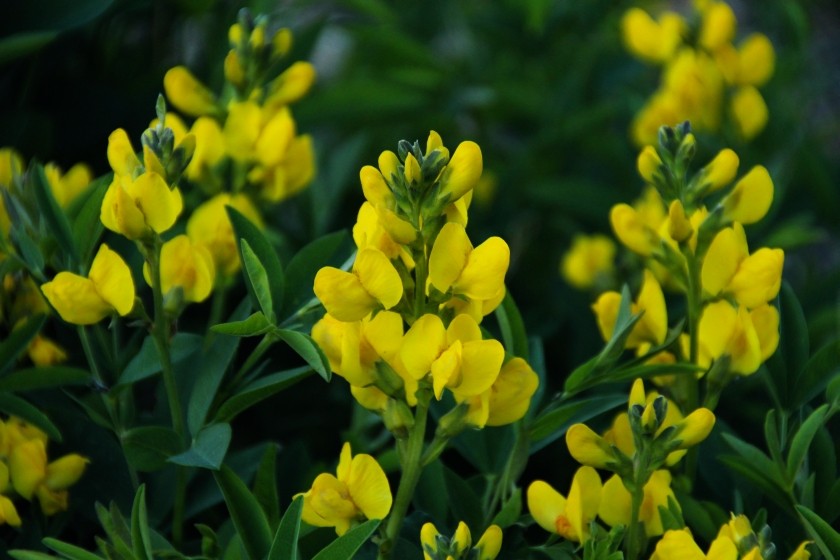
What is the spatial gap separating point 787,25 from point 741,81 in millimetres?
752

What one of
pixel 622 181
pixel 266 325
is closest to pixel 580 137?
pixel 622 181

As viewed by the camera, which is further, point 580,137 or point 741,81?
point 580,137

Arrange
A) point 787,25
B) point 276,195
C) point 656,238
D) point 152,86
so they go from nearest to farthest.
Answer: point 656,238, point 276,195, point 152,86, point 787,25

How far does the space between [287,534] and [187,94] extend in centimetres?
42

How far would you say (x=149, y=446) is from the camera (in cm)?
72

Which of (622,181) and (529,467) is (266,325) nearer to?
(529,467)

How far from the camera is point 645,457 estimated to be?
645 millimetres

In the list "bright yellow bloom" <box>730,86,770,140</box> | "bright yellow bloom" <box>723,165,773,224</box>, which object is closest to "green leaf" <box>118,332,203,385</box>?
"bright yellow bloom" <box>723,165,773,224</box>

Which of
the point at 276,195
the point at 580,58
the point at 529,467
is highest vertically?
the point at 276,195

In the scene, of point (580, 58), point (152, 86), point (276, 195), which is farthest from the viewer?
point (580, 58)

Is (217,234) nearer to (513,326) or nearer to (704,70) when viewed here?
(513,326)

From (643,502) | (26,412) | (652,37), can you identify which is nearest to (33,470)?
(26,412)

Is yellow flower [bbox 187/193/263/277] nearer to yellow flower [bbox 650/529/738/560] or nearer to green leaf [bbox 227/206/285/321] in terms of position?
green leaf [bbox 227/206/285/321]

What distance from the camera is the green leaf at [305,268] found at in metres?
0.78
